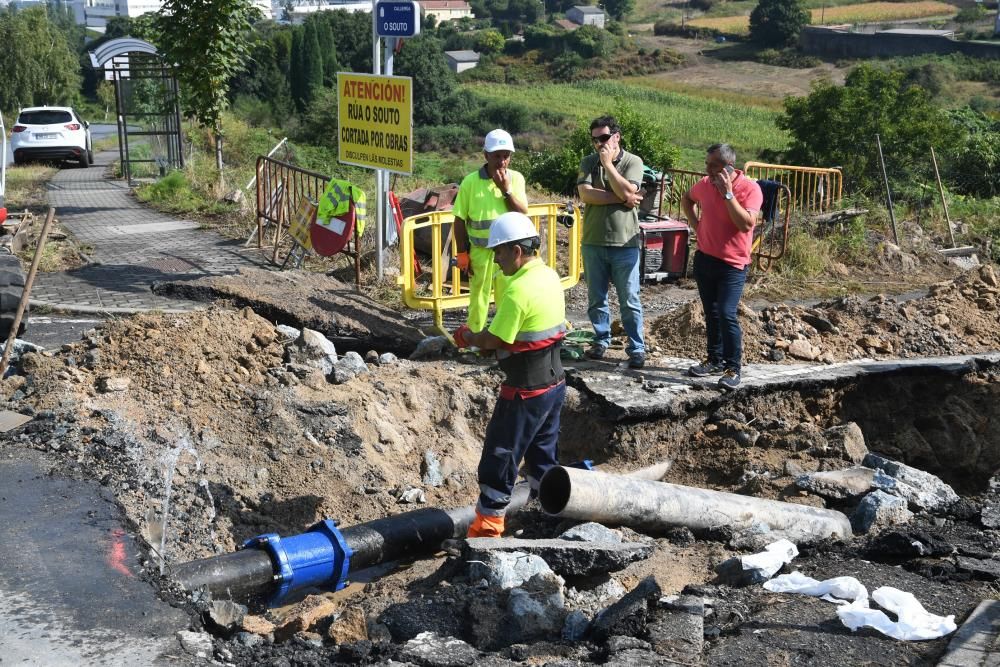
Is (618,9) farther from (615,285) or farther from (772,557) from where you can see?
(772,557)

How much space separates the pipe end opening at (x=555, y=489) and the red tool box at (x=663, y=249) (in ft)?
21.0

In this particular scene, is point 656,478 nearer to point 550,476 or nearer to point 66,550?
point 550,476

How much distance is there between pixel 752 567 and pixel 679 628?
2.94 ft

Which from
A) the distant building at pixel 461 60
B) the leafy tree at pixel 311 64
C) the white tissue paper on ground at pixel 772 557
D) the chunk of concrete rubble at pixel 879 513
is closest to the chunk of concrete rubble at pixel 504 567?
the white tissue paper on ground at pixel 772 557

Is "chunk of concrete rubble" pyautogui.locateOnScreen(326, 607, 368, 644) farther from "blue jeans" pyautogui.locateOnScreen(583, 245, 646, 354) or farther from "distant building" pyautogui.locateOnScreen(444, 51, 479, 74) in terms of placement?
"distant building" pyautogui.locateOnScreen(444, 51, 479, 74)

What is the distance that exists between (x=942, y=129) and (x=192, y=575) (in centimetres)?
1728

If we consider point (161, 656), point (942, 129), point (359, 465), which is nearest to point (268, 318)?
Answer: point (359, 465)

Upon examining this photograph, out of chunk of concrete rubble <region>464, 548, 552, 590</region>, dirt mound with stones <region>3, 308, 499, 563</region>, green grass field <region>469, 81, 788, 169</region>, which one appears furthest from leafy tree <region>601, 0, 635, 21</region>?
chunk of concrete rubble <region>464, 548, 552, 590</region>

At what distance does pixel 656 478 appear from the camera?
7402 mm

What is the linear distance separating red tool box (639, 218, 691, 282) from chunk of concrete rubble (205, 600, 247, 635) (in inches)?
312

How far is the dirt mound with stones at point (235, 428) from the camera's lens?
20.6 feet

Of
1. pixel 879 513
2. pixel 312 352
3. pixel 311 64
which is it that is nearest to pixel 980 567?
pixel 879 513

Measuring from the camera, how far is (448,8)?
12606cm

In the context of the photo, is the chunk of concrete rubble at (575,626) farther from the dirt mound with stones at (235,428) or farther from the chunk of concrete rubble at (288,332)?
the chunk of concrete rubble at (288,332)
